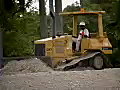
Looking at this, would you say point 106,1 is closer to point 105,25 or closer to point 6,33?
point 105,25

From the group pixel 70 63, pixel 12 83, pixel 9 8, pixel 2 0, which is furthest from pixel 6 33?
pixel 70 63

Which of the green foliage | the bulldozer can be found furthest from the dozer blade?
the green foliage

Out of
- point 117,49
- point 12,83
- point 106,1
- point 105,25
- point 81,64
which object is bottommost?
point 81,64

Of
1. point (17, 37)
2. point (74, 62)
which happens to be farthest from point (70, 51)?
point (17, 37)

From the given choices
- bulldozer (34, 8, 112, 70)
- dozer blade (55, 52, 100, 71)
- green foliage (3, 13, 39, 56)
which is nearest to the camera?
green foliage (3, 13, 39, 56)

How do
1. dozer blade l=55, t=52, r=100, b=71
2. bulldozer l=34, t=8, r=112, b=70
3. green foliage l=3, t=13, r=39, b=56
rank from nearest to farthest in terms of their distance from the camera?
1. green foliage l=3, t=13, r=39, b=56
2. dozer blade l=55, t=52, r=100, b=71
3. bulldozer l=34, t=8, r=112, b=70

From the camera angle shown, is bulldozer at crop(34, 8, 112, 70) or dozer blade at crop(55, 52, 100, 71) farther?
bulldozer at crop(34, 8, 112, 70)

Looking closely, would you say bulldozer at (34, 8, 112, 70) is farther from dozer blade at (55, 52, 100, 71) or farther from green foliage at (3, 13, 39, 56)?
green foliage at (3, 13, 39, 56)

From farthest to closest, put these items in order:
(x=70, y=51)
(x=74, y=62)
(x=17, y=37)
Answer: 1. (x=70, y=51)
2. (x=74, y=62)
3. (x=17, y=37)

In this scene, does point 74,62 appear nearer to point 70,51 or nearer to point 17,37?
point 70,51

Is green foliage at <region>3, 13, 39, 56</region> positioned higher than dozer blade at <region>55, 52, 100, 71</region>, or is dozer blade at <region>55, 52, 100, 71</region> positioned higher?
green foliage at <region>3, 13, 39, 56</region>

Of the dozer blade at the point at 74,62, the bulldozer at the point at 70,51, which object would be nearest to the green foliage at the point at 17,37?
the dozer blade at the point at 74,62

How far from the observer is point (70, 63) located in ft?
44.0

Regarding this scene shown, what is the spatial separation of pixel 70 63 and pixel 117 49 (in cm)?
1118
